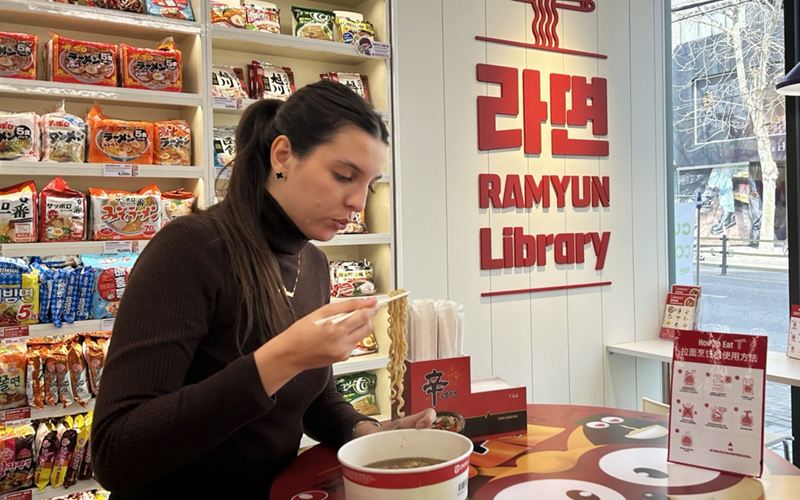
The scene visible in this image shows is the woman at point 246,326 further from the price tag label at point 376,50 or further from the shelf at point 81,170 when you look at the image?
the price tag label at point 376,50

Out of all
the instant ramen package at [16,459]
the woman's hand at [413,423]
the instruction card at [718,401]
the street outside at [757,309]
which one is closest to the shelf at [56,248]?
the instant ramen package at [16,459]

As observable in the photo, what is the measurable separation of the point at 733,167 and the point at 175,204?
3381 millimetres

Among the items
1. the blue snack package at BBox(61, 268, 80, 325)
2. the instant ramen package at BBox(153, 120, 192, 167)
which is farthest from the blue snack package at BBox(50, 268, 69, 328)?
the instant ramen package at BBox(153, 120, 192, 167)

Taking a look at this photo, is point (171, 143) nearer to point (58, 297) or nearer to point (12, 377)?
point (58, 297)

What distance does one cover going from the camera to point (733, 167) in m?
4.21

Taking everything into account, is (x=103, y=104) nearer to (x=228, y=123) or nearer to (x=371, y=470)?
(x=228, y=123)

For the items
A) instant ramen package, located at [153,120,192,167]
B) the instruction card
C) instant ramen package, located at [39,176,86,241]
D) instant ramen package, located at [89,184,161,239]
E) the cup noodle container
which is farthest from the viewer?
instant ramen package, located at [153,120,192,167]

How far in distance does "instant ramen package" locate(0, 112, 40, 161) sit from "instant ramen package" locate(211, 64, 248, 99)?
0.70 meters

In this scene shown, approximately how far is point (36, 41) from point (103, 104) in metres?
0.33

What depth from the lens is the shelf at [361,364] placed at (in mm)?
2924

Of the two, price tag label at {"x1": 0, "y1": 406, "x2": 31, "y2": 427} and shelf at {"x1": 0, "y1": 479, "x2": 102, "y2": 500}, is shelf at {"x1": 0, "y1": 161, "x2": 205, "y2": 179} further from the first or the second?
shelf at {"x1": 0, "y1": 479, "x2": 102, "y2": 500}

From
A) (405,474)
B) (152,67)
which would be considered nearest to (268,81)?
(152,67)

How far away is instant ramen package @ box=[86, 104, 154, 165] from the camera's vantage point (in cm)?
247

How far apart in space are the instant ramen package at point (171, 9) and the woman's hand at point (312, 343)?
1937 millimetres
